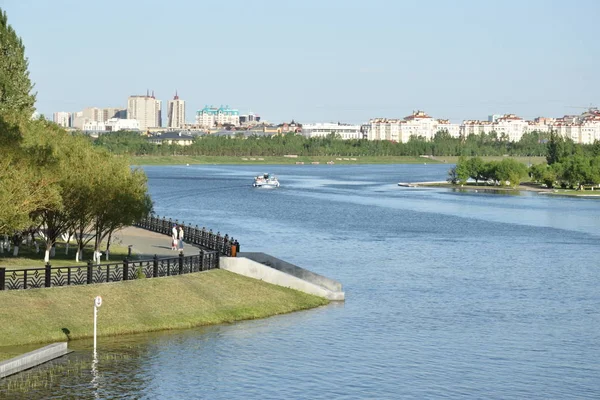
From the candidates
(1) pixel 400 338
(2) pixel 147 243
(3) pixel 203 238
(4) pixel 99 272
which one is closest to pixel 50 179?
(4) pixel 99 272

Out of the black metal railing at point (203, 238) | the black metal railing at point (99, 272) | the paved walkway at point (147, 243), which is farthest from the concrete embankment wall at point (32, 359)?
the paved walkway at point (147, 243)

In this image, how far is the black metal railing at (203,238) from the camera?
59069 millimetres

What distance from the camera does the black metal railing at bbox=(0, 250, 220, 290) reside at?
1706 inches

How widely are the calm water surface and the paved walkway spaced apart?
9.22 m

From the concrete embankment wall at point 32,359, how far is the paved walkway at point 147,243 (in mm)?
21683

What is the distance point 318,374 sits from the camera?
3841 cm

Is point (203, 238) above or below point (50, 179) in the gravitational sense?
below

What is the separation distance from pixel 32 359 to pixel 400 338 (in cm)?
1617

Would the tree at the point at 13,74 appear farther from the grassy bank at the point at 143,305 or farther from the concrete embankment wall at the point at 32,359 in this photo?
the concrete embankment wall at the point at 32,359

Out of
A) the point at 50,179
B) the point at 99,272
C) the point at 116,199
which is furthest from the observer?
the point at 116,199

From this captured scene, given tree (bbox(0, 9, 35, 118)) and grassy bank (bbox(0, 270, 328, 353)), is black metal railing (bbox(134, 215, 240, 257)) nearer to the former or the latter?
grassy bank (bbox(0, 270, 328, 353))


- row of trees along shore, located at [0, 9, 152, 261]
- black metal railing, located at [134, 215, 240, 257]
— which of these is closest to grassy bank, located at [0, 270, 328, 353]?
row of trees along shore, located at [0, 9, 152, 261]

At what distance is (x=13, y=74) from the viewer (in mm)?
68188

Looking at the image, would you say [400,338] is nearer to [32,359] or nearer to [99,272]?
[99,272]
